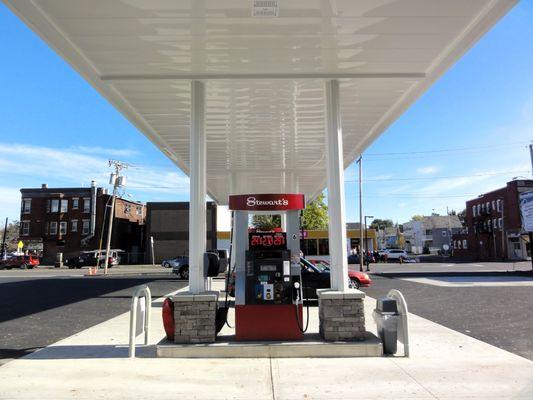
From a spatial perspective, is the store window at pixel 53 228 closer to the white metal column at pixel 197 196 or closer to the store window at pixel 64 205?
the store window at pixel 64 205

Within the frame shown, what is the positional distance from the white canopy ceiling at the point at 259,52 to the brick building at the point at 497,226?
4453cm

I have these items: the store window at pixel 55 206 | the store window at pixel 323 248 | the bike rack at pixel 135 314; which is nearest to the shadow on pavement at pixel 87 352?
the bike rack at pixel 135 314

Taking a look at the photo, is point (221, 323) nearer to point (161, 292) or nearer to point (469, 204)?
point (161, 292)

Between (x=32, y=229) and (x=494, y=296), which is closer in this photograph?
(x=494, y=296)

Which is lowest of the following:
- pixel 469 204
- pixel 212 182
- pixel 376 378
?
pixel 376 378

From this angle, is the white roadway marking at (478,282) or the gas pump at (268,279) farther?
the white roadway marking at (478,282)

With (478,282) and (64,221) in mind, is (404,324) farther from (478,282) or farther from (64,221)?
(64,221)

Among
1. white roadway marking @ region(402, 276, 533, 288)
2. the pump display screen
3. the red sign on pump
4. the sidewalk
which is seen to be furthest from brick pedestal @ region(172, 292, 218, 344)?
white roadway marking @ region(402, 276, 533, 288)

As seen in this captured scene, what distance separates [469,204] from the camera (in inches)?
2493

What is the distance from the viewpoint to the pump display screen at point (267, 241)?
7.38m

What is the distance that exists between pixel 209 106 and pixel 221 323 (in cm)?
478

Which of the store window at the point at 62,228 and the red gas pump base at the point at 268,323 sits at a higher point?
the store window at the point at 62,228

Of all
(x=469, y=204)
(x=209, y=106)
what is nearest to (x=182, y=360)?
(x=209, y=106)

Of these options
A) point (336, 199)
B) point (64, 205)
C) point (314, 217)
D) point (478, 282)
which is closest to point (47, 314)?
point (336, 199)
